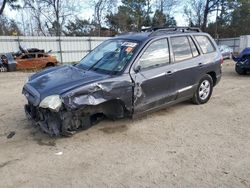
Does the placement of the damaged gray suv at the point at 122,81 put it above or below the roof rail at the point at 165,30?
below

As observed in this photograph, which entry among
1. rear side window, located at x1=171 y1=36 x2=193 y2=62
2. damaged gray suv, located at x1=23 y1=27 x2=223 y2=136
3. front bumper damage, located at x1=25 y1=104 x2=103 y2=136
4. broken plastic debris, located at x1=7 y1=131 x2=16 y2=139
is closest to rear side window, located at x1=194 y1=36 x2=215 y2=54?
damaged gray suv, located at x1=23 y1=27 x2=223 y2=136

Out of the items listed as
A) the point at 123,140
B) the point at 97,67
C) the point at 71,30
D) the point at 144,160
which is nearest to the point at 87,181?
the point at 144,160

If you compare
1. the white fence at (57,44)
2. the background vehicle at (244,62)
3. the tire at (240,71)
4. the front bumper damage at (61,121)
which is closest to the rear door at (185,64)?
the front bumper damage at (61,121)

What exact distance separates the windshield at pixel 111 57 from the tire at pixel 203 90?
2.09 metres

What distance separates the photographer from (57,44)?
24312 mm

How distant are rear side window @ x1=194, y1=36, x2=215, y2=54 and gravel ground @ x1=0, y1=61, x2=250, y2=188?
4.97 ft

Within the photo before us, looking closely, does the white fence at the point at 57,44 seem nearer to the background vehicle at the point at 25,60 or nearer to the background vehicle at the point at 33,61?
the background vehicle at the point at 25,60

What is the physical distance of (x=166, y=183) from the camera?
11.4 feet

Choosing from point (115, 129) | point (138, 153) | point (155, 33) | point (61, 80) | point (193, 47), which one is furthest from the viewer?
point (193, 47)

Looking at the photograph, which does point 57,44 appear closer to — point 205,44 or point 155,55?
point 205,44

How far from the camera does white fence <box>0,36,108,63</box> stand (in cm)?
2161

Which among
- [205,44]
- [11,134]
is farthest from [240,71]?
[11,134]

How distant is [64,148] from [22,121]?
178 cm

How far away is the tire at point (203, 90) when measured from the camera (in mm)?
6664
